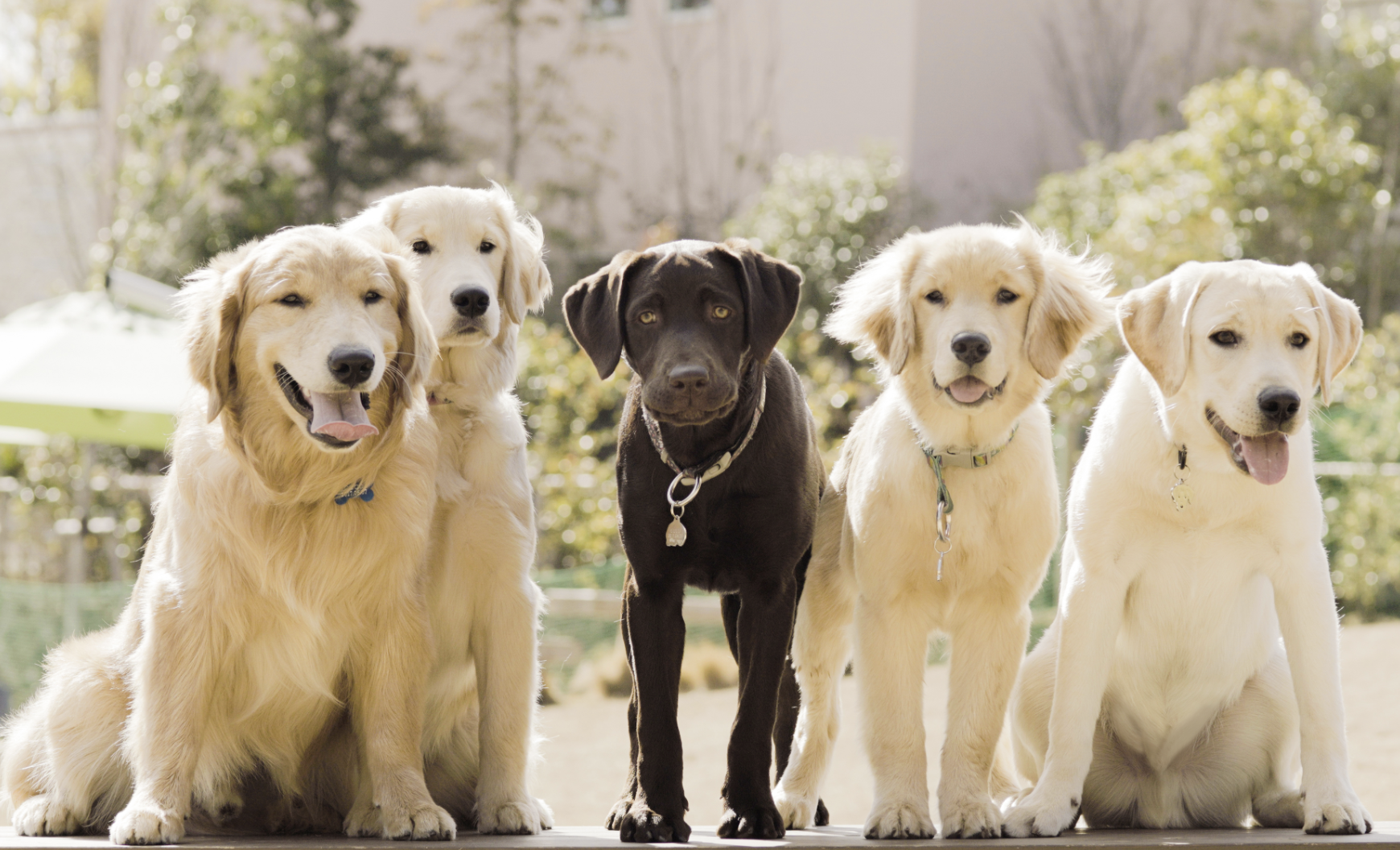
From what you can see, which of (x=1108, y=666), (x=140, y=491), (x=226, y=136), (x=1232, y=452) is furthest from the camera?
(x=226, y=136)

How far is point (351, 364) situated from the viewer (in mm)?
2859

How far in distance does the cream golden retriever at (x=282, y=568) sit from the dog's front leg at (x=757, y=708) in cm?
64

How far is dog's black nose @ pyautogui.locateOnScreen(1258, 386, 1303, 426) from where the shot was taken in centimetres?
285

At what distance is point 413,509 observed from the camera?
3.09m

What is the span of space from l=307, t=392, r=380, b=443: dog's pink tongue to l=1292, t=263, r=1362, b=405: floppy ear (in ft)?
7.03

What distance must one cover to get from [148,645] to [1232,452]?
8.10ft

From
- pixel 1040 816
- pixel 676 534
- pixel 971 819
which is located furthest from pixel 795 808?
pixel 676 534

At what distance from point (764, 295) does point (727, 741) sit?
5.39 metres

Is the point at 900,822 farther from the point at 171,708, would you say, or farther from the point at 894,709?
the point at 171,708

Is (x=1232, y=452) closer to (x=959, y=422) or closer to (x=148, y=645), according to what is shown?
(x=959, y=422)

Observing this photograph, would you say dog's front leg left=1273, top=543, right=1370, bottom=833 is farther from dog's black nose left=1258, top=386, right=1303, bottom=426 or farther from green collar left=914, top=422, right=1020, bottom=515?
green collar left=914, top=422, right=1020, bottom=515

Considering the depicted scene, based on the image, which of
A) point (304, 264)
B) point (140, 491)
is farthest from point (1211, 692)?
point (140, 491)

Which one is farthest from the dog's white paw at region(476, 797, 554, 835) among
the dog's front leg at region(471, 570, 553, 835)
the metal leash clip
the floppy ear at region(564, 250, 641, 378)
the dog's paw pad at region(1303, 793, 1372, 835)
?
the dog's paw pad at region(1303, 793, 1372, 835)

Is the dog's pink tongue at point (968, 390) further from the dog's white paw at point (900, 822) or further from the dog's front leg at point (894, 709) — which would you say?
the dog's white paw at point (900, 822)
